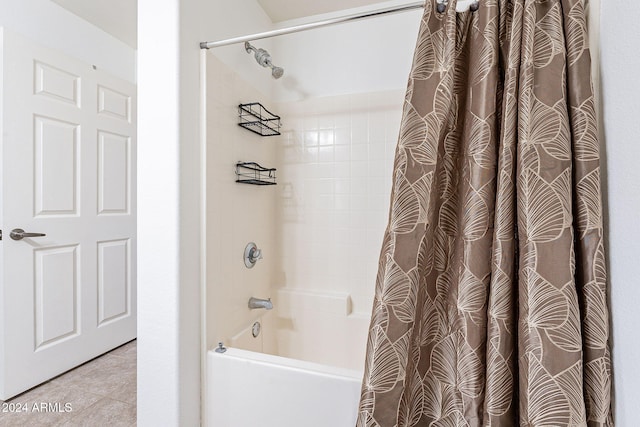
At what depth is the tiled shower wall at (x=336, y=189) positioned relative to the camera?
1.73 metres

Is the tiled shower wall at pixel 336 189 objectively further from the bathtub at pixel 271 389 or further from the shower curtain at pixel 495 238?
the shower curtain at pixel 495 238

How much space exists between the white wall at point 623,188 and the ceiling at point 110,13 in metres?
2.43

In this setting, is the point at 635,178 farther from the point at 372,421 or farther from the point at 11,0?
the point at 11,0

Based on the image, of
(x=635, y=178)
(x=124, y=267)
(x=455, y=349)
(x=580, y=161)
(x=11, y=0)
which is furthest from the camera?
(x=124, y=267)

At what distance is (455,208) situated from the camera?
918 millimetres

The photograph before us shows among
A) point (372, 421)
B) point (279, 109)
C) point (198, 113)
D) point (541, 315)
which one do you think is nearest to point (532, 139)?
point (541, 315)

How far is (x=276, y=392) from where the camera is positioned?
3.49 feet

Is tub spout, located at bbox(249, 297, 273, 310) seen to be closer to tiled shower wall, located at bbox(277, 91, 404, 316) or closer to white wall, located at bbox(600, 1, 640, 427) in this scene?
tiled shower wall, located at bbox(277, 91, 404, 316)

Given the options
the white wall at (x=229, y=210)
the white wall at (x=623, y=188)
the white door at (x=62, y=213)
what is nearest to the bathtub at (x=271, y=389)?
the white wall at (x=229, y=210)

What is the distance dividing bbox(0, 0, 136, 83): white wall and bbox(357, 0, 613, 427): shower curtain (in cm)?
232

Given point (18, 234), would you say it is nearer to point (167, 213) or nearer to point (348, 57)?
point (167, 213)

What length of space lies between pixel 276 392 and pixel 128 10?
2.46m

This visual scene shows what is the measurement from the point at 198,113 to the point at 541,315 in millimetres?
1242

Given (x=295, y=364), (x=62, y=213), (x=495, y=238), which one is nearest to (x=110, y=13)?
(x=62, y=213)
